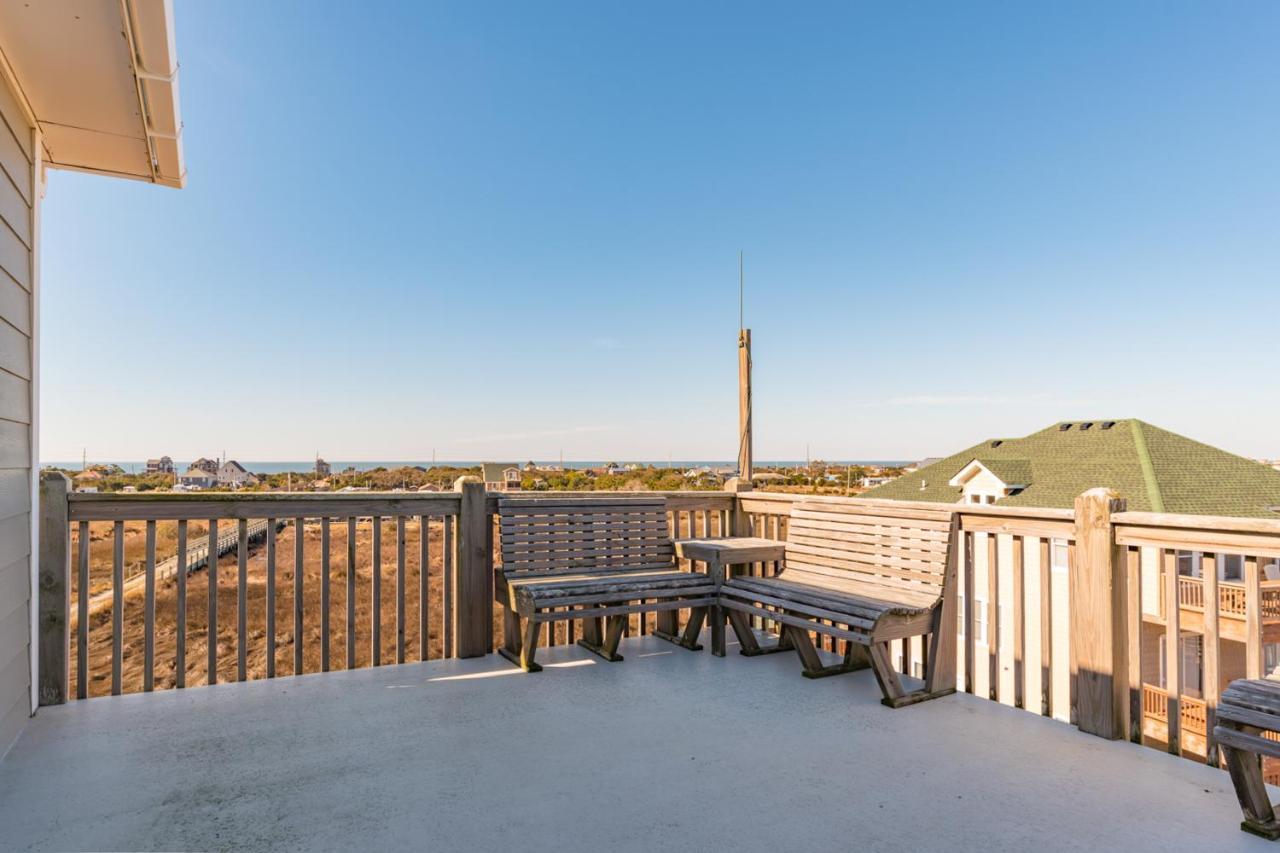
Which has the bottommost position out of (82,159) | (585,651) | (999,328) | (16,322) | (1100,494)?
(585,651)

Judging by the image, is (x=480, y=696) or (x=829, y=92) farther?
(x=829, y=92)

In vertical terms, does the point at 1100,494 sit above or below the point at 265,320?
below

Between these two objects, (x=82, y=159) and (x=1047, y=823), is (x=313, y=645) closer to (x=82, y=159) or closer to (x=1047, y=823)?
(x=82, y=159)

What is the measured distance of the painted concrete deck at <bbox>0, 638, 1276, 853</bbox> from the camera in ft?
6.19

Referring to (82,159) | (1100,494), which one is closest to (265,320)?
(82,159)

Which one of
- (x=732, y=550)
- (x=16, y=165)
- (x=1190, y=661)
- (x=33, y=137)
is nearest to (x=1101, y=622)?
(x=732, y=550)

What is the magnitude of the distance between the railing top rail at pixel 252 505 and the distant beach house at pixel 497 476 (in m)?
0.44

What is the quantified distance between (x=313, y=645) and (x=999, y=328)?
18401 mm

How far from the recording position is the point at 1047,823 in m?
1.96

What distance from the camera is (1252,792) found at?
6.00 feet

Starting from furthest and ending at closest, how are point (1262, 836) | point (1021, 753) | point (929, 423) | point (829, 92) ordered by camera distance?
1. point (929, 423)
2. point (829, 92)
3. point (1021, 753)
4. point (1262, 836)

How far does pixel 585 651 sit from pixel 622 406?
3327 cm

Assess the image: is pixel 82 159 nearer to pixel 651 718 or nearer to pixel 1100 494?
pixel 651 718

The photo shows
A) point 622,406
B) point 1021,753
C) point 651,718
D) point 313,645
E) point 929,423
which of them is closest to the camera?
point 1021,753
